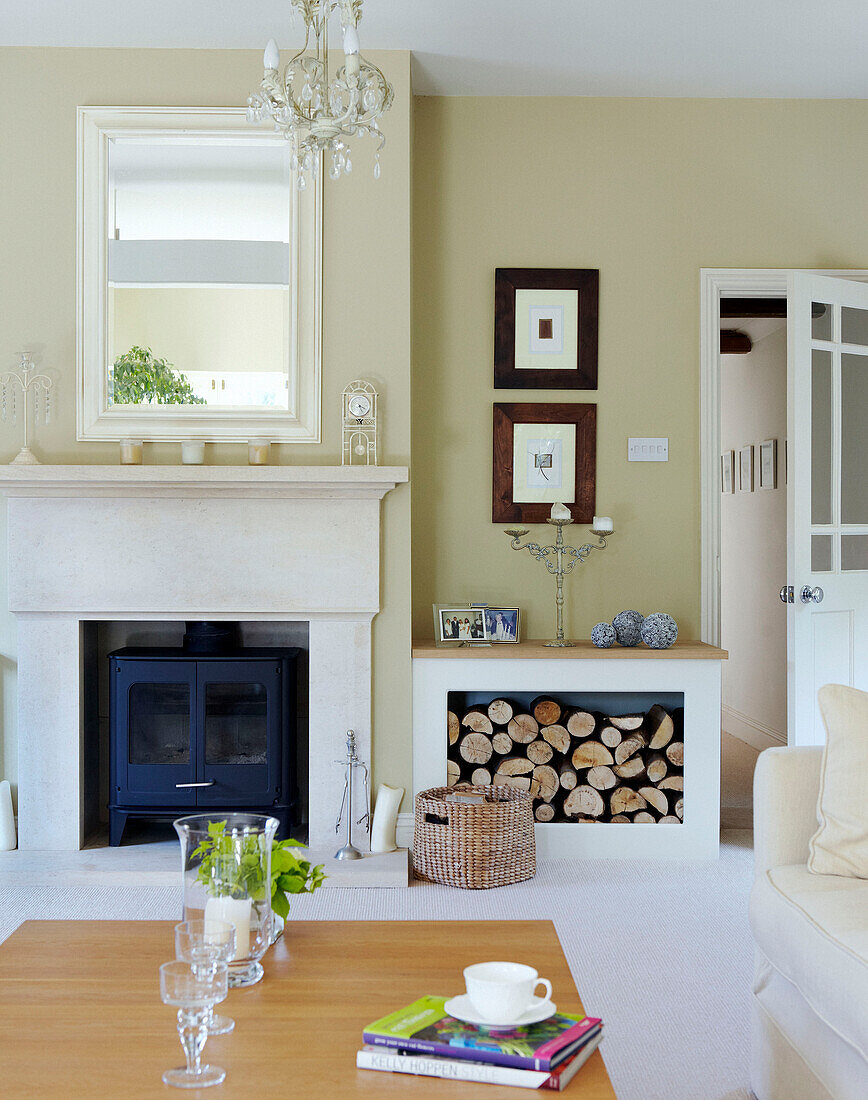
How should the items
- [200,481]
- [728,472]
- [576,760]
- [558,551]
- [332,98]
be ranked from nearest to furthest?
[332,98], [200,481], [576,760], [558,551], [728,472]

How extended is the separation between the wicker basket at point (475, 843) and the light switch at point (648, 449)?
1.46 meters

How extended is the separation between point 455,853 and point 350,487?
1280 millimetres

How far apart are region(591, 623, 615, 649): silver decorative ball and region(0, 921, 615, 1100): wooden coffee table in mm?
1923

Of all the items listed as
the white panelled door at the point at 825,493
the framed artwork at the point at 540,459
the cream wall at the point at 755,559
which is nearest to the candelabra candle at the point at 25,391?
the framed artwork at the point at 540,459

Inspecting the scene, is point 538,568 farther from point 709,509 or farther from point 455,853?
point 455,853

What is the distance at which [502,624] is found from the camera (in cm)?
394

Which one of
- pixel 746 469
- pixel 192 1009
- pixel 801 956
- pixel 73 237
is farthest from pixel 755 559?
pixel 192 1009

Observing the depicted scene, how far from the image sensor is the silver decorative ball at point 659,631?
378 cm

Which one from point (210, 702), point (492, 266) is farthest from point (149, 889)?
point (492, 266)

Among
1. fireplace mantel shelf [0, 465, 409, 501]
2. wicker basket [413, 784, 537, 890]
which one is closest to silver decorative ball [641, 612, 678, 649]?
wicker basket [413, 784, 537, 890]

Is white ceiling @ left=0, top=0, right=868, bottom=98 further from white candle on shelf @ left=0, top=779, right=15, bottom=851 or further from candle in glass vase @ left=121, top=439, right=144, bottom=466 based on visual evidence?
white candle on shelf @ left=0, top=779, right=15, bottom=851

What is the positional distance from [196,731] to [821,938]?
241 centimetres

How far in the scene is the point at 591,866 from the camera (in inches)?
144

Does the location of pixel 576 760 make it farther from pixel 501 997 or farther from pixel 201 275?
pixel 501 997
